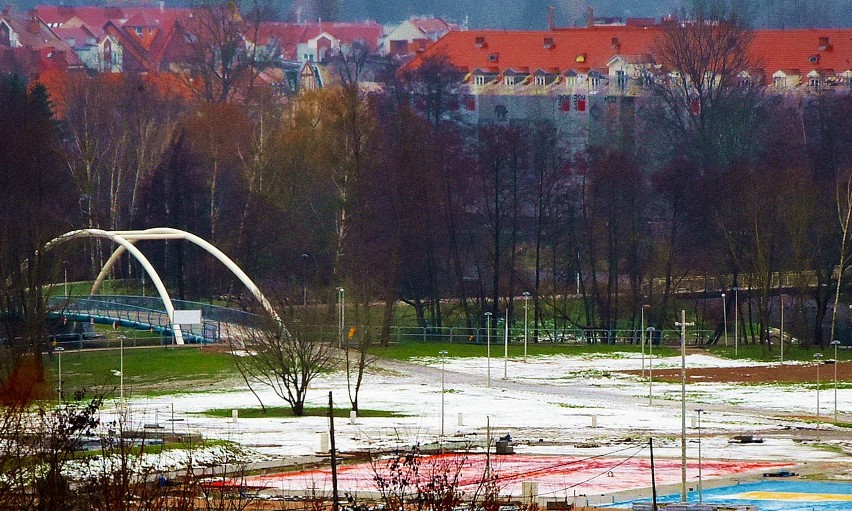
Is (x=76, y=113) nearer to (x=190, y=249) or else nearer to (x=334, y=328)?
(x=190, y=249)

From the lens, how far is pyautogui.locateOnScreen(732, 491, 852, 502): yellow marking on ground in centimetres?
4538

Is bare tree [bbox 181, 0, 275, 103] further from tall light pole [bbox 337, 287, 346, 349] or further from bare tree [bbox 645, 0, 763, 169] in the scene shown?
tall light pole [bbox 337, 287, 346, 349]

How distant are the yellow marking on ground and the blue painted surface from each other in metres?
0.09

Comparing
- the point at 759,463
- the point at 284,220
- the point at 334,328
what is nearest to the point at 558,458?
the point at 759,463

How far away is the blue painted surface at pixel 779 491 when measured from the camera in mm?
44312

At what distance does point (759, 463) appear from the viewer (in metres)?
51.0

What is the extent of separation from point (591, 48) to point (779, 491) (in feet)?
371

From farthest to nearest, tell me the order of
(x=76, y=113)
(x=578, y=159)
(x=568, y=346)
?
1. (x=76, y=113)
2. (x=578, y=159)
3. (x=568, y=346)

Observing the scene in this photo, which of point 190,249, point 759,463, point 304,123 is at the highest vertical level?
point 304,123

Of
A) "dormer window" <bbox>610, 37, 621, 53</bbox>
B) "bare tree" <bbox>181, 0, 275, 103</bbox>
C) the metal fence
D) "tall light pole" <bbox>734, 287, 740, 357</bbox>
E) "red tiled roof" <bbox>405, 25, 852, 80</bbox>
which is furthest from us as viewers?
"dormer window" <bbox>610, 37, 621, 53</bbox>

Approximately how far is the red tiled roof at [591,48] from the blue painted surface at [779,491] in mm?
103255

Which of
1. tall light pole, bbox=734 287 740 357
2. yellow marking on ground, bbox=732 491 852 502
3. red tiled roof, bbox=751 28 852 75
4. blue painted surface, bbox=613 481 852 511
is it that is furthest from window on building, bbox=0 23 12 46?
yellow marking on ground, bbox=732 491 852 502

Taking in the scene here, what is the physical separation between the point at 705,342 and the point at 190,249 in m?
26.8

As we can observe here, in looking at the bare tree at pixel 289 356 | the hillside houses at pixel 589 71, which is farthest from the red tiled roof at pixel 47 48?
the bare tree at pixel 289 356
